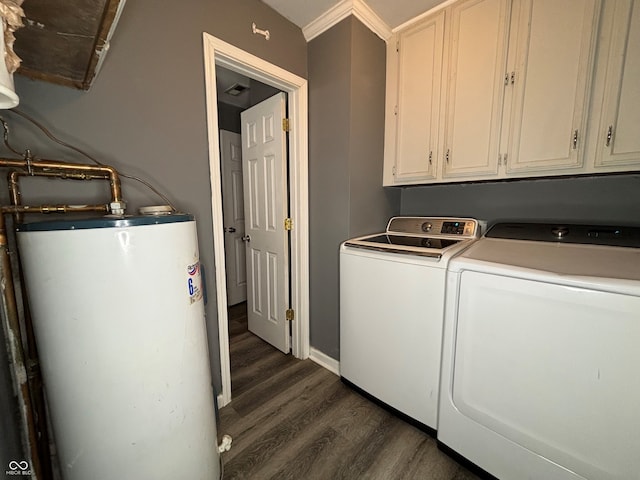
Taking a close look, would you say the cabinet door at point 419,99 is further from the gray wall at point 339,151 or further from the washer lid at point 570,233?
the washer lid at point 570,233

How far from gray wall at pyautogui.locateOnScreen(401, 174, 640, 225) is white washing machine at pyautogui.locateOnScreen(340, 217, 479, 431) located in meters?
0.24

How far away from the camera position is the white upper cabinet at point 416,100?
1642 mm

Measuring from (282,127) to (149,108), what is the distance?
90cm

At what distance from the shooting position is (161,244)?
0.79 m

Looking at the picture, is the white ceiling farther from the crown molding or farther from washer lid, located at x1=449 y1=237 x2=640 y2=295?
washer lid, located at x1=449 y1=237 x2=640 y2=295

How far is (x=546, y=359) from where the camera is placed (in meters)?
0.96

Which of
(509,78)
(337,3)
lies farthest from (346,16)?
(509,78)

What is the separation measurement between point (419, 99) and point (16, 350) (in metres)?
2.29

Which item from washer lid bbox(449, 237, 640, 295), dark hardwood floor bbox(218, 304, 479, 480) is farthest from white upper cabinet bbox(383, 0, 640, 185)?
dark hardwood floor bbox(218, 304, 479, 480)

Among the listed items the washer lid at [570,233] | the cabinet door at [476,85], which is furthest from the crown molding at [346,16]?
the washer lid at [570,233]

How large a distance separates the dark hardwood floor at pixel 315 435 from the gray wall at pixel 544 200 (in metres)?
1.46

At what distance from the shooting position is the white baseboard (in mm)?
1907

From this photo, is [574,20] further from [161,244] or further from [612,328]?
[161,244]

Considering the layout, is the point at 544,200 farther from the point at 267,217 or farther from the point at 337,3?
the point at 267,217
